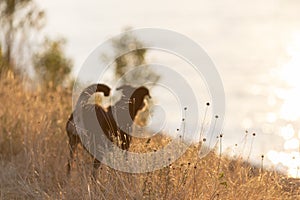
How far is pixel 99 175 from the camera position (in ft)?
27.0

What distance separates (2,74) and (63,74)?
18.1ft

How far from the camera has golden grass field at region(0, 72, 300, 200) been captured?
759 cm

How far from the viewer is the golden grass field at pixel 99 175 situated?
7.59 metres

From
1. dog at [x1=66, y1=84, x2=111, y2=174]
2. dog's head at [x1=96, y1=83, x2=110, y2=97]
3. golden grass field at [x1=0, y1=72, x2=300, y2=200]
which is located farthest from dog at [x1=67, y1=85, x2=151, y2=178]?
golden grass field at [x1=0, y1=72, x2=300, y2=200]

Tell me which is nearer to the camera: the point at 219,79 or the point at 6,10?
the point at 219,79

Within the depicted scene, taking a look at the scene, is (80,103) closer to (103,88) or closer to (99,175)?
(103,88)

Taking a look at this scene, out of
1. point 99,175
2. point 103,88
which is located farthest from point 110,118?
point 99,175

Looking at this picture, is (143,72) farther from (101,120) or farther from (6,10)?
(101,120)

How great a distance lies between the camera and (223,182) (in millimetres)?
7512

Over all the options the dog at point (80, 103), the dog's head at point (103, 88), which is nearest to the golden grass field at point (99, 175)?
the dog at point (80, 103)

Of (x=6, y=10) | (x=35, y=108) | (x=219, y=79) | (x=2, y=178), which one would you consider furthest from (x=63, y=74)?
(x=219, y=79)

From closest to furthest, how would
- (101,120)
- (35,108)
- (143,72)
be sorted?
1. (101,120)
2. (35,108)
3. (143,72)

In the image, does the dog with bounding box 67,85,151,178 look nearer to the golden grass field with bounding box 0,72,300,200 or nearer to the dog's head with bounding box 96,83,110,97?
the dog's head with bounding box 96,83,110,97

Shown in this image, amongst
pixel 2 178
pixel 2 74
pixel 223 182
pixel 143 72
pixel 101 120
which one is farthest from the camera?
pixel 143 72
